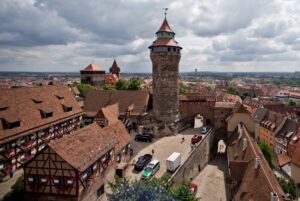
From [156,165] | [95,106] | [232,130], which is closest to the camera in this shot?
[156,165]

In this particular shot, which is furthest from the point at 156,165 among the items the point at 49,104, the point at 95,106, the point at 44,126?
the point at 95,106

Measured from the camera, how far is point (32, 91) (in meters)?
30.3

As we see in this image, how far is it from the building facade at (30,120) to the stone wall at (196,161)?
529 inches

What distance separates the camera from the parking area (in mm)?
26136

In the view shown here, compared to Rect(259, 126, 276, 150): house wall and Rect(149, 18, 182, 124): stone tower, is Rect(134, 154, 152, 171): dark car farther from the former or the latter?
Rect(259, 126, 276, 150): house wall

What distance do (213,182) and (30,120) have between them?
2063cm

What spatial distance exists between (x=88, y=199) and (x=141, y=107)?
22.7m

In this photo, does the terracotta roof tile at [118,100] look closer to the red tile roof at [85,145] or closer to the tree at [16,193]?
the red tile roof at [85,145]

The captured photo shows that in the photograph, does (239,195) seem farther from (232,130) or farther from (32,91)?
(32,91)

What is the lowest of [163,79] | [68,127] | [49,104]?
[68,127]

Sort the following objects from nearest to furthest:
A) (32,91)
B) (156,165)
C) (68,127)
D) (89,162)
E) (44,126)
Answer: (89,162) → (156,165) → (44,126) → (32,91) → (68,127)

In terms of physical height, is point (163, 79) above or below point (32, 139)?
above

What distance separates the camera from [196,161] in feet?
104

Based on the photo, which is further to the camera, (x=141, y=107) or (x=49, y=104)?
(x=141, y=107)
